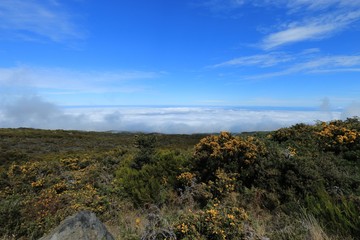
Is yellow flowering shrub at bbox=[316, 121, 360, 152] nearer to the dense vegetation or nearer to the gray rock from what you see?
the dense vegetation

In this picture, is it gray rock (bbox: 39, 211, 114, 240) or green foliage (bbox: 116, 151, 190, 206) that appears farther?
green foliage (bbox: 116, 151, 190, 206)

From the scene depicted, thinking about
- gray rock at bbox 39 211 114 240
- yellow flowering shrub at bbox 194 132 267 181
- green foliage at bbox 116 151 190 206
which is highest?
yellow flowering shrub at bbox 194 132 267 181

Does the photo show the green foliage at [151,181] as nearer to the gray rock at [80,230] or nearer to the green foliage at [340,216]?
the gray rock at [80,230]

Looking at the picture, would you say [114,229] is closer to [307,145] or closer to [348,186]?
[348,186]

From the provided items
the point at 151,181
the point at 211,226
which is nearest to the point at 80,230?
the point at 211,226

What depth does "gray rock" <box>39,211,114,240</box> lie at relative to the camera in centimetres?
423

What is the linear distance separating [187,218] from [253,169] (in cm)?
404

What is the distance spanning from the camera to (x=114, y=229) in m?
6.20

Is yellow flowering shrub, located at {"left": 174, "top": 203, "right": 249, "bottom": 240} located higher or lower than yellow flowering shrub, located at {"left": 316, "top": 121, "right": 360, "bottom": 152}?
lower

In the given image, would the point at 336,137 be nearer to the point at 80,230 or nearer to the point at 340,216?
the point at 340,216

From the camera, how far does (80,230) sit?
432 cm

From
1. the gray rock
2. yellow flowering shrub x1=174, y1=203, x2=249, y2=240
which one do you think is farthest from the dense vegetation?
the gray rock

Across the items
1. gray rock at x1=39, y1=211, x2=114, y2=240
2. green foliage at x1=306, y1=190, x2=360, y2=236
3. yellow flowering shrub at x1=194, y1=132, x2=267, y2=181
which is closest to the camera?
gray rock at x1=39, y1=211, x2=114, y2=240

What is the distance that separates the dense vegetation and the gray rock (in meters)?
0.52
